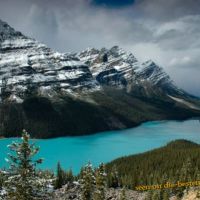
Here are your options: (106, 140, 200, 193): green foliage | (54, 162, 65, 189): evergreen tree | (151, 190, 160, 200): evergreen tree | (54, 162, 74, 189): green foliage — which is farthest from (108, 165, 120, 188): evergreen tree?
(151, 190, 160, 200): evergreen tree

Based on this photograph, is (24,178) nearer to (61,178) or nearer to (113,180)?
(61,178)

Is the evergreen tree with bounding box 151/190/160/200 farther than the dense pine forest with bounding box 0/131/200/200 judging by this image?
Yes

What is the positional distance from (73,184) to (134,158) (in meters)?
57.3

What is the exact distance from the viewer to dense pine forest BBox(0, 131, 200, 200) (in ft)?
97.5

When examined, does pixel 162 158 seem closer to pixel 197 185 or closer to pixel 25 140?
pixel 197 185

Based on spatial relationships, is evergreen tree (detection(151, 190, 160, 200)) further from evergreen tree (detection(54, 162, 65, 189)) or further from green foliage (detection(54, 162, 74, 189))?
evergreen tree (detection(54, 162, 65, 189))

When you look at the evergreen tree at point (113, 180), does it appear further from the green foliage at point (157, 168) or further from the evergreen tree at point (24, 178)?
the evergreen tree at point (24, 178)

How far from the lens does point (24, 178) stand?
29.8 meters

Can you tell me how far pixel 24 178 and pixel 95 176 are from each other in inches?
1419

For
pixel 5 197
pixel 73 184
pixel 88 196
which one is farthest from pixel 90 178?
pixel 73 184

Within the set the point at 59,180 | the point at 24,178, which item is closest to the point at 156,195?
the point at 59,180

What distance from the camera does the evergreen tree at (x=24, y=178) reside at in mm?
29406

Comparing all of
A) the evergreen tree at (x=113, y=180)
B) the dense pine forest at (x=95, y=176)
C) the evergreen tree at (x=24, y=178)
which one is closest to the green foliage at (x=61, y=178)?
the dense pine forest at (x=95, y=176)

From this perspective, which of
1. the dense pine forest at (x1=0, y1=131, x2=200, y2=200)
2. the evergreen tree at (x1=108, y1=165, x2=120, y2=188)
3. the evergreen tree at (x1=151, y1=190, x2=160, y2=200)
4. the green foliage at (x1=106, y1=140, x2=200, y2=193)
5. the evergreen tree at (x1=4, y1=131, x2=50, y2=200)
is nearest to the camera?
the evergreen tree at (x1=4, y1=131, x2=50, y2=200)
